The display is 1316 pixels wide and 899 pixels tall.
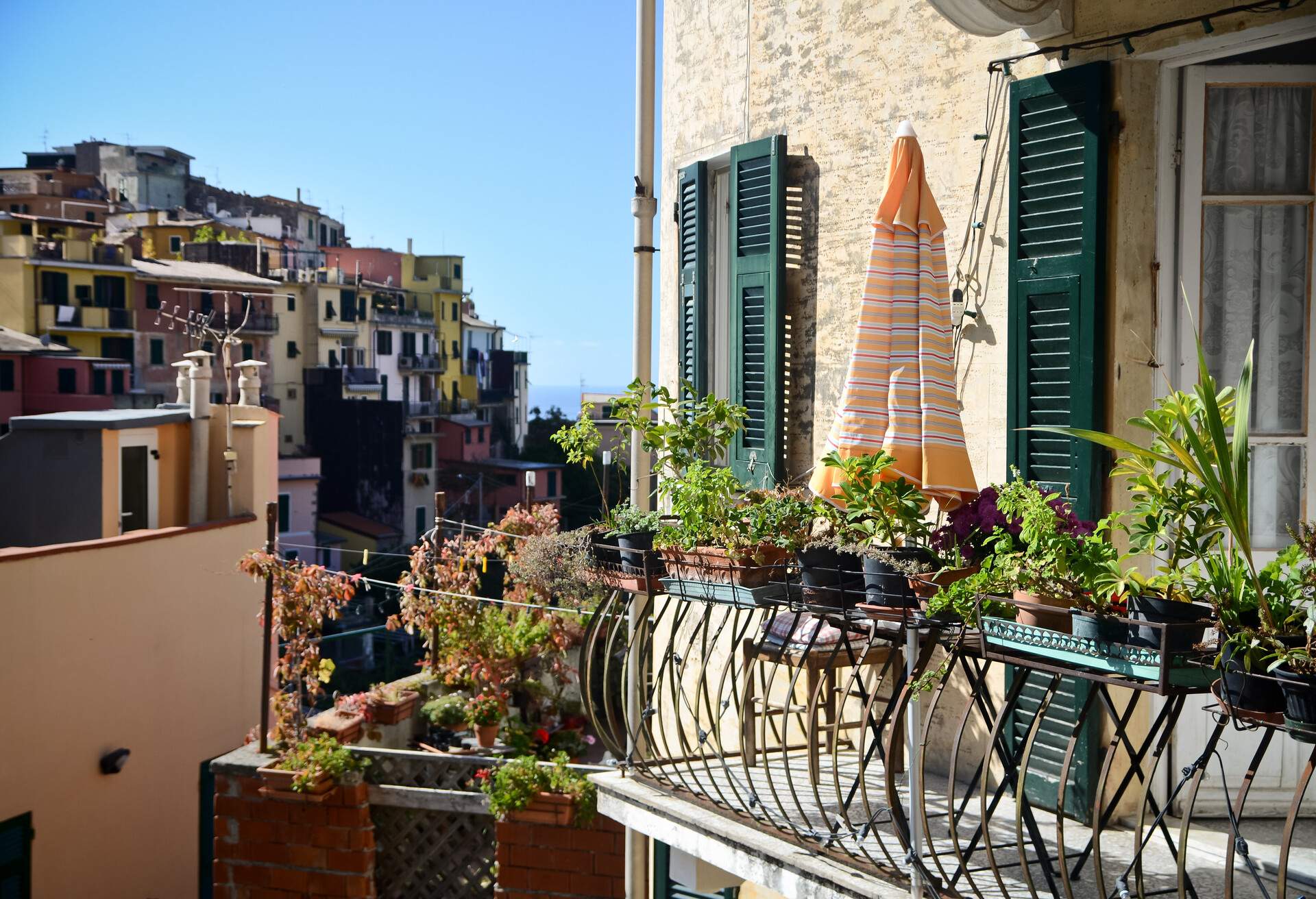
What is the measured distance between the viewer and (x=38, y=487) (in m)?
15.7

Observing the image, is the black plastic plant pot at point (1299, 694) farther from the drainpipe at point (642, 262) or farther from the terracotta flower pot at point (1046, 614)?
the drainpipe at point (642, 262)

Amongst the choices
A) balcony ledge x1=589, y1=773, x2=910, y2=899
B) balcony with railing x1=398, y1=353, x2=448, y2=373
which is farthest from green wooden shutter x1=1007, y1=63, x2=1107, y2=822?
balcony with railing x1=398, y1=353, x2=448, y2=373

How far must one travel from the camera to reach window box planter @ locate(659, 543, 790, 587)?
4.22 metres

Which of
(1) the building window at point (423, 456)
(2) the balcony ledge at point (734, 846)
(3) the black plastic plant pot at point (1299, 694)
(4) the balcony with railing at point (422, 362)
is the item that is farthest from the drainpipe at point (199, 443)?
(4) the balcony with railing at point (422, 362)

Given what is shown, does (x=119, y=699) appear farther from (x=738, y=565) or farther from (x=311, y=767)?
(x=738, y=565)

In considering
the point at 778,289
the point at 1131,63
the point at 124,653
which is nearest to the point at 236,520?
the point at 124,653

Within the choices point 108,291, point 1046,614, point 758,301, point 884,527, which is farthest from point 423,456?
point 1046,614

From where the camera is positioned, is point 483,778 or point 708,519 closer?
Result: point 708,519

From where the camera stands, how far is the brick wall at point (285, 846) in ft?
24.8

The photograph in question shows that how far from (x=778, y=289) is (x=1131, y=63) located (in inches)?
81.1

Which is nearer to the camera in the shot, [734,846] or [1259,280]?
[734,846]

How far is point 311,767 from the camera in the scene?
7586mm

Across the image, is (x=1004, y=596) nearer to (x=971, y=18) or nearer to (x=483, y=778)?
(x=971, y=18)

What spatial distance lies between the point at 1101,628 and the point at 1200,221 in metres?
2.04
